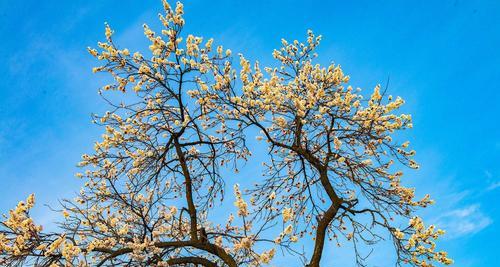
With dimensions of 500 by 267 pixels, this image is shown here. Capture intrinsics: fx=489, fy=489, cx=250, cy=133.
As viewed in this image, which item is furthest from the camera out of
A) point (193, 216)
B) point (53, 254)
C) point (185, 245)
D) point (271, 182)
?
point (271, 182)

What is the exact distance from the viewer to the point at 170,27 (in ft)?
30.9

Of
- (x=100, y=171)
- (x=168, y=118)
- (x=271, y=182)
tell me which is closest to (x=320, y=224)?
(x=271, y=182)

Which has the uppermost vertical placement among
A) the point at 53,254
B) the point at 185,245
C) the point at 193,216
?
the point at 193,216

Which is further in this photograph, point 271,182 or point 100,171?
point 271,182

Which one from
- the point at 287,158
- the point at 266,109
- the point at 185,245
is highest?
the point at 287,158

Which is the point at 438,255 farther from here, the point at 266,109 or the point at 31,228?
the point at 31,228

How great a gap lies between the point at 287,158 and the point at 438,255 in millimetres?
4266

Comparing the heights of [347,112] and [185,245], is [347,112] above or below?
above

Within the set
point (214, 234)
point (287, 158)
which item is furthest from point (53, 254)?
point (287, 158)

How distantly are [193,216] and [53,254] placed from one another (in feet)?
9.44

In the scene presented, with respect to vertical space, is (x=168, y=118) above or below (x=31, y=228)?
above

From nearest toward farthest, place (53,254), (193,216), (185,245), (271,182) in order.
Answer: (53,254) < (185,245) < (193,216) < (271,182)

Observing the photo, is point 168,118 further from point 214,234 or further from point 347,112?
point 347,112

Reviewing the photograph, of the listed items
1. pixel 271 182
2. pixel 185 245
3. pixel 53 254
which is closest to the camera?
pixel 53 254
